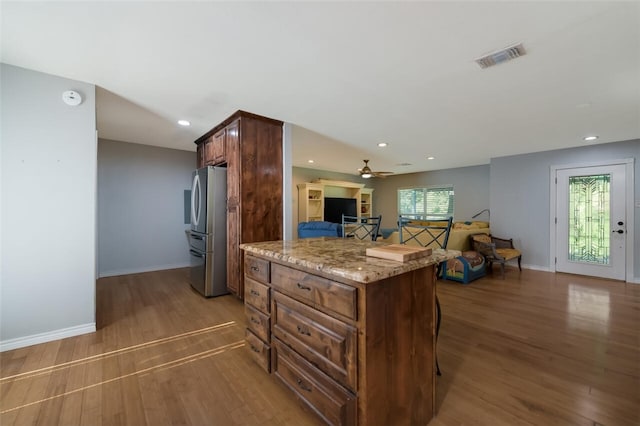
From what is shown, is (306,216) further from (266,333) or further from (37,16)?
(37,16)

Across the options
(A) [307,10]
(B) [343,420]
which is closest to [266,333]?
(B) [343,420]

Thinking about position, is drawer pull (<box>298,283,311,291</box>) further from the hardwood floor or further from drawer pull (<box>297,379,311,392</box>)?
the hardwood floor

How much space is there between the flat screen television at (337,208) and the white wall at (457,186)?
4.96 ft

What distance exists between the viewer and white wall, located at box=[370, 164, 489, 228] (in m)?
6.99

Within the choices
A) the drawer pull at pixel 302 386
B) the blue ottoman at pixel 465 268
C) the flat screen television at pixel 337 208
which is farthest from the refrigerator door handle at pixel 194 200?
the flat screen television at pixel 337 208

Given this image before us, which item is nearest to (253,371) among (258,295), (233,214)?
(258,295)

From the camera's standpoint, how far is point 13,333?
87.8 inches

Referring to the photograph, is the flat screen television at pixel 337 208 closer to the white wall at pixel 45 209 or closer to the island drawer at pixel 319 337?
the white wall at pixel 45 209

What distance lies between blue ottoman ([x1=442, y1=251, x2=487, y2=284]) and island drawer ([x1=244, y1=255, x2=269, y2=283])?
360 cm

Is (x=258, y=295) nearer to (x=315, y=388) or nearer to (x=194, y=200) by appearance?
(x=315, y=388)

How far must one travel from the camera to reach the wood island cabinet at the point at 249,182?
324 centimetres

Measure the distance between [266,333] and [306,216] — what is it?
17.1 feet

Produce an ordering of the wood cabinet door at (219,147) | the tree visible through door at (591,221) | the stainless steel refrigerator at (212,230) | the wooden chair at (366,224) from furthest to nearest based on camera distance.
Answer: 1. the tree visible through door at (591,221)
2. the wood cabinet door at (219,147)
3. the stainless steel refrigerator at (212,230)
4. the wooden chair at (366,224)

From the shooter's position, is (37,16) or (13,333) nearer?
(37,16)
